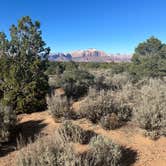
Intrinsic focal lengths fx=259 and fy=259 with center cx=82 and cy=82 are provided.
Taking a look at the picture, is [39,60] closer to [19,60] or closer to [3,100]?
[19,60]

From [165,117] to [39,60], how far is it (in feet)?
21.9

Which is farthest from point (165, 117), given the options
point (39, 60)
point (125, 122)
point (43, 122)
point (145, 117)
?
point (39, 60)

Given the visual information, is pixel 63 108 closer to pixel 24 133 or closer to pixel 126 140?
pixel 24 133

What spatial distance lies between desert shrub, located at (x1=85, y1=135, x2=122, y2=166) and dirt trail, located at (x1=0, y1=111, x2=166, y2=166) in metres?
0.58

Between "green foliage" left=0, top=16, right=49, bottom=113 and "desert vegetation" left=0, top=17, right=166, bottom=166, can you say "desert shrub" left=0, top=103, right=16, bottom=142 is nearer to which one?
"desert vegetation" left=0, top=17, right=166, bottom=166

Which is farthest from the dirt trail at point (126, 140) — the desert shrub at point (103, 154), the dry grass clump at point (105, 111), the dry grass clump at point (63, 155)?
the dry grass clump at point (63, 155)

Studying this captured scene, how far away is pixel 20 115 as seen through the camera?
10.7 metres

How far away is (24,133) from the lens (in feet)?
26.6

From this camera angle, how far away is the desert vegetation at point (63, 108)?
5.57m

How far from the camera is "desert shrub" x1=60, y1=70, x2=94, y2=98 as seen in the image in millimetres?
14539

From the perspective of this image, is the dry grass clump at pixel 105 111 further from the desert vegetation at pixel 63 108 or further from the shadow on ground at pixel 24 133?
the shadow on ground at pixel 24 133

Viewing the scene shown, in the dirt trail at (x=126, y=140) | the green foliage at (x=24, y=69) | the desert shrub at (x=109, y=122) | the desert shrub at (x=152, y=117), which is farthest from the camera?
the green foliage at (x=24, y=69)

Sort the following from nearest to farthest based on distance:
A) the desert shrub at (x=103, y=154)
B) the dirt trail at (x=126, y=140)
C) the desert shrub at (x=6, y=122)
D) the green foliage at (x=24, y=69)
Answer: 1. the desert shrub at (x=103, y=154)
2. the dirt trail at (x=126, y=140)
3. the desert shrub at (x=6, y=122)
4. the green foliage at (x=24, y=69)

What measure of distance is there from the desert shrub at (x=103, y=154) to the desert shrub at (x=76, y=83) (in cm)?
782
